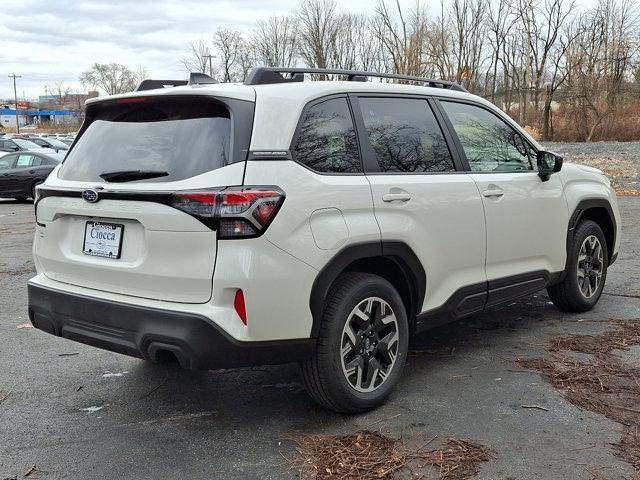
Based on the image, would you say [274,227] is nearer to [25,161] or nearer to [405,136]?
[405,136]

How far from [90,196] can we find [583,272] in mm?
4151

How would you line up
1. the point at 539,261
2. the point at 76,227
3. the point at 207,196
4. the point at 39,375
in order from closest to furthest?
1. the point at 207,196
2. the point at 76,227
3. the point at 39,375
4. the point at 539,261

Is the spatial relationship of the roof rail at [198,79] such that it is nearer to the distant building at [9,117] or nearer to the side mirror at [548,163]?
the side mirror at [548,163]

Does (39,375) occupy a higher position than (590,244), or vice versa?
(590,244)

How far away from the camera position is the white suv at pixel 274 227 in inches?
120

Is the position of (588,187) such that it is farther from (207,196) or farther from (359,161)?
(207,196)

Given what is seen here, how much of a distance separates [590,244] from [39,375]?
14.8ft

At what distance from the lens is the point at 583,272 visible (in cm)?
557

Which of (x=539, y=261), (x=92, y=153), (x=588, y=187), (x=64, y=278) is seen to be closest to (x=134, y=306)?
(x=64, y=278)

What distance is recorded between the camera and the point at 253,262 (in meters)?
3.02

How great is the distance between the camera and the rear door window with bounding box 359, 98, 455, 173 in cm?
383

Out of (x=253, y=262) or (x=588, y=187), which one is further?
(x=588, y=187)

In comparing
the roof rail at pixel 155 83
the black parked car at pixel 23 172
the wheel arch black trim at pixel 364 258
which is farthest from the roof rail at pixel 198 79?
the black parked car at pixel 23 172

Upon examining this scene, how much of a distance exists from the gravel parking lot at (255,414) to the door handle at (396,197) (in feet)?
3.90
